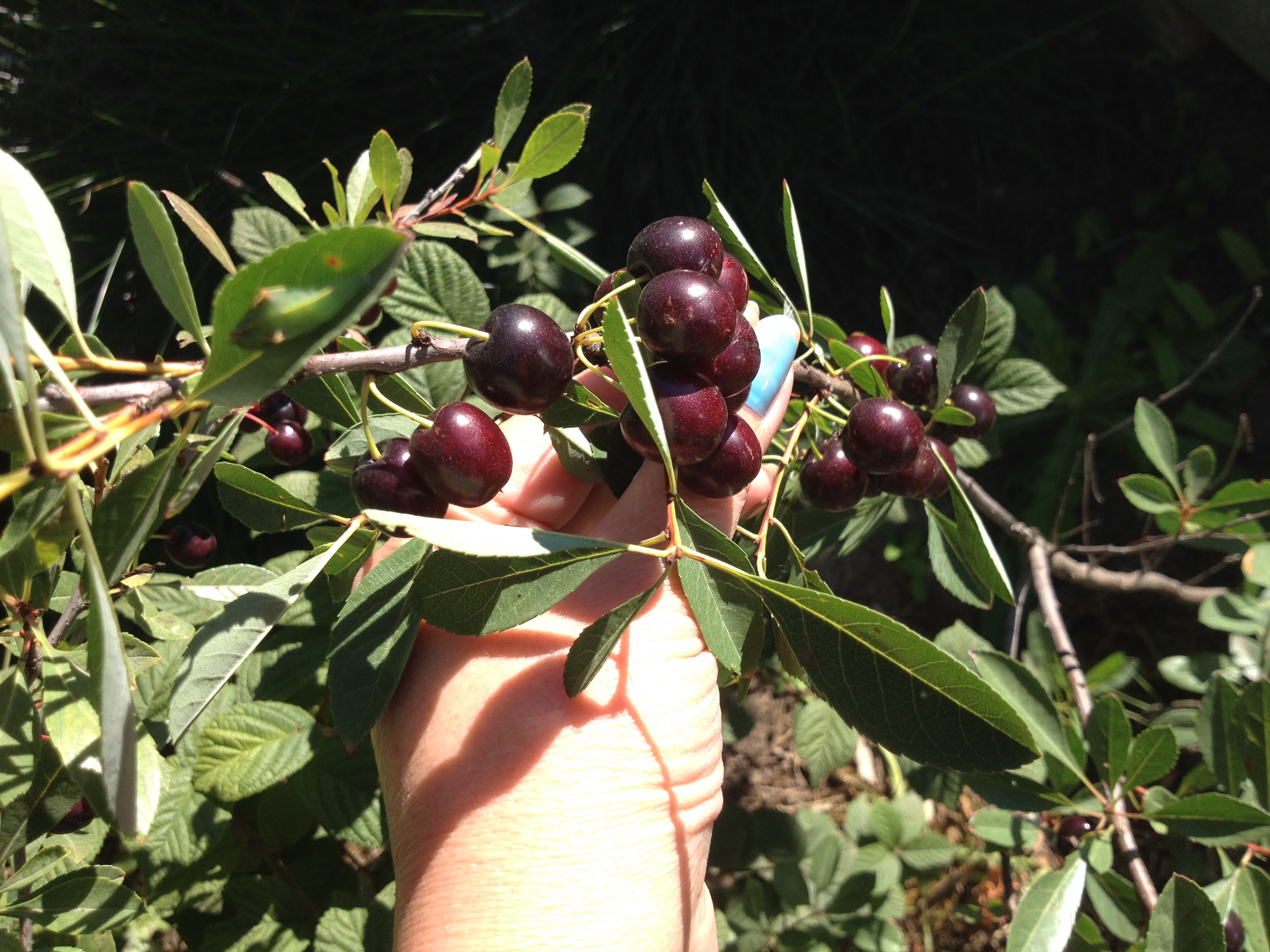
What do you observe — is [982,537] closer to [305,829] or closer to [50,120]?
[305,829]

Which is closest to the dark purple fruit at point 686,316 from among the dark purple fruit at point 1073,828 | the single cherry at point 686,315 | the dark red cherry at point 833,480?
the single cherry at point 686,315

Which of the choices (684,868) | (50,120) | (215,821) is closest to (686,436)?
(684,868)

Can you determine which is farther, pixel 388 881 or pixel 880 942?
pixel 880 942

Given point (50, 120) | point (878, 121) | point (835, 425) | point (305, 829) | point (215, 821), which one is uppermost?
point (50, 120)

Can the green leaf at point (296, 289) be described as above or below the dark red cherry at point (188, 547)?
above

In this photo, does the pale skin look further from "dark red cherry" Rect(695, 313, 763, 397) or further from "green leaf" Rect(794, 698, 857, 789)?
"green leaf" Rect(794, 698, 857, 789)

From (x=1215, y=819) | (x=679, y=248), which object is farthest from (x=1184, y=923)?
(x=679, y=248)

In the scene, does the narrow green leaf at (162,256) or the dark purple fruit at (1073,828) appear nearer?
the narrow green leaf at (162,256)

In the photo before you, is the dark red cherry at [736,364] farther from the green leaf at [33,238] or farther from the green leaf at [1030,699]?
the green leaf at [1030,699]
